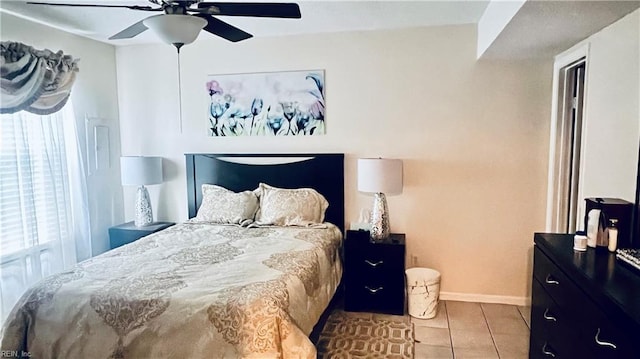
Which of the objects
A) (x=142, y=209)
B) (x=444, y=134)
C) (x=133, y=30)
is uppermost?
(x=133, y=30)

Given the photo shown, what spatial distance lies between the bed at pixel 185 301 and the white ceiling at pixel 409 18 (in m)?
1.54

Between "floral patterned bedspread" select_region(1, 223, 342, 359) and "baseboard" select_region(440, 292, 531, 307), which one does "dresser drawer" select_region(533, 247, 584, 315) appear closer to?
"floral patterned bedspread" select_region(1, 223, 342, 359)

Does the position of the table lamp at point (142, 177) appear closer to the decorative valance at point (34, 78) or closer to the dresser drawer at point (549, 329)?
the decorative valance at point (34, 78)

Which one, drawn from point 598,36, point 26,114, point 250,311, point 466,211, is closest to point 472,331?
point 466,211

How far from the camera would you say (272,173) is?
156 inches

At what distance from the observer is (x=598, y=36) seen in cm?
254

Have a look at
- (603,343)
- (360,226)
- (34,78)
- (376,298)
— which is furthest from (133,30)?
(603,343)

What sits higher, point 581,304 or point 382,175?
point 382,175

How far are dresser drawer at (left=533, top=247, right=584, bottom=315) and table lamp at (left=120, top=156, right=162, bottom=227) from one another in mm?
3402

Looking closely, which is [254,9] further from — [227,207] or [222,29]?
[227,207]

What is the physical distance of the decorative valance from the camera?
3064 mm

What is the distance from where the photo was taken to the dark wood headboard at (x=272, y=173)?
383cm

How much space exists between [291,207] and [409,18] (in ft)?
6.13

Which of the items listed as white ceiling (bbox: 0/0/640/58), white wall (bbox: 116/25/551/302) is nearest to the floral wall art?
white wall (bbox: 116/25/551/302)
